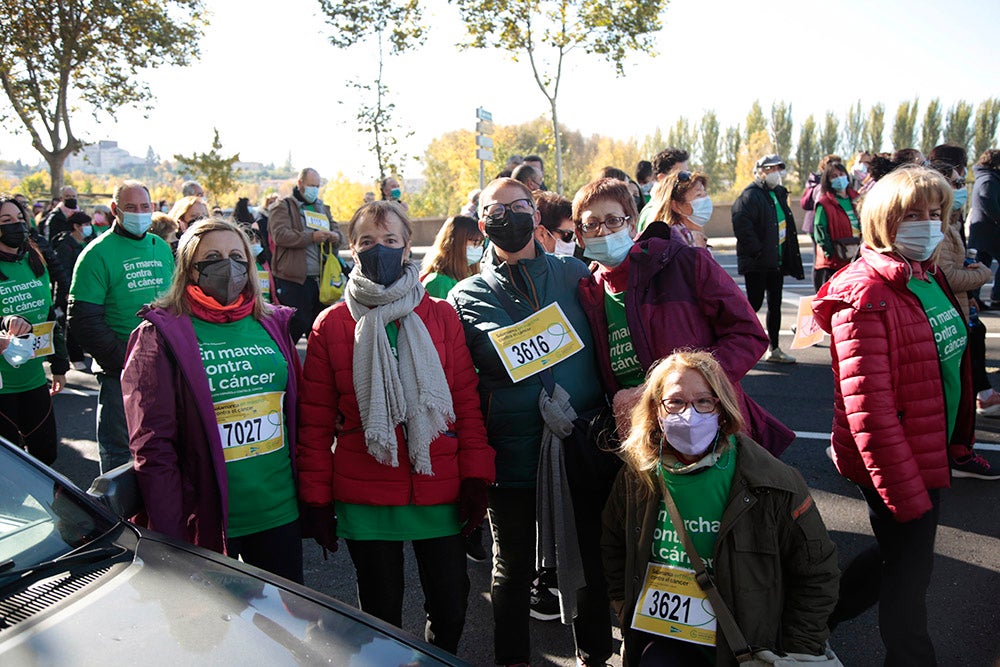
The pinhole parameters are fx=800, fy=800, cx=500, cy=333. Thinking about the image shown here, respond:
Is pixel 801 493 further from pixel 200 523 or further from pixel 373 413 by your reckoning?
pixel 200 523

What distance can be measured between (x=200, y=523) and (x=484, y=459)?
100cm

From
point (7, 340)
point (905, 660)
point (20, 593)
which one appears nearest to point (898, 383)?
point (905, 660)

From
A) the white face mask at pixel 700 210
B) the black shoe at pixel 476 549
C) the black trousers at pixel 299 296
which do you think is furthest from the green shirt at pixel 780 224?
the black shoe at pixel 476 549

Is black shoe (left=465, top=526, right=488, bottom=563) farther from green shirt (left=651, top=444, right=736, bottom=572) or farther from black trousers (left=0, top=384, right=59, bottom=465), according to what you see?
black trousers (left=0, top=384, right=59, bottom=465)

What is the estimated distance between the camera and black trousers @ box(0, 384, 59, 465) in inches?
178

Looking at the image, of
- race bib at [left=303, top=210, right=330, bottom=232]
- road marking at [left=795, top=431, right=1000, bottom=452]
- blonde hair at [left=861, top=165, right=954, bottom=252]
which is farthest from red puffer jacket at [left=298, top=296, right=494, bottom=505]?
race bib at [left=303, top=210, right=330, bottom=232]

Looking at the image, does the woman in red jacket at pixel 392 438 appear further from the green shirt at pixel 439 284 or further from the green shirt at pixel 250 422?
the green shirt at pixel 439 284

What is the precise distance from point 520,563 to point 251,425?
1.12m

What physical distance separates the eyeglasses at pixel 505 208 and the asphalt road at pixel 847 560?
6.25 ft

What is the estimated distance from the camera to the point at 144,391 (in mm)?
2674

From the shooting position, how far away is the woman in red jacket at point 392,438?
109 inches

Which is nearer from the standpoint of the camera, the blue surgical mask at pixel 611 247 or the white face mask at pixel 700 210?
the blue surgical mask at pixel 611 247

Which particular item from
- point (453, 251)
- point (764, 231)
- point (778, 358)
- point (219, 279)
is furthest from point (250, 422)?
point (778, 358)

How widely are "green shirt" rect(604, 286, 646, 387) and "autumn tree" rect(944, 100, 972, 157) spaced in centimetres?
6131
